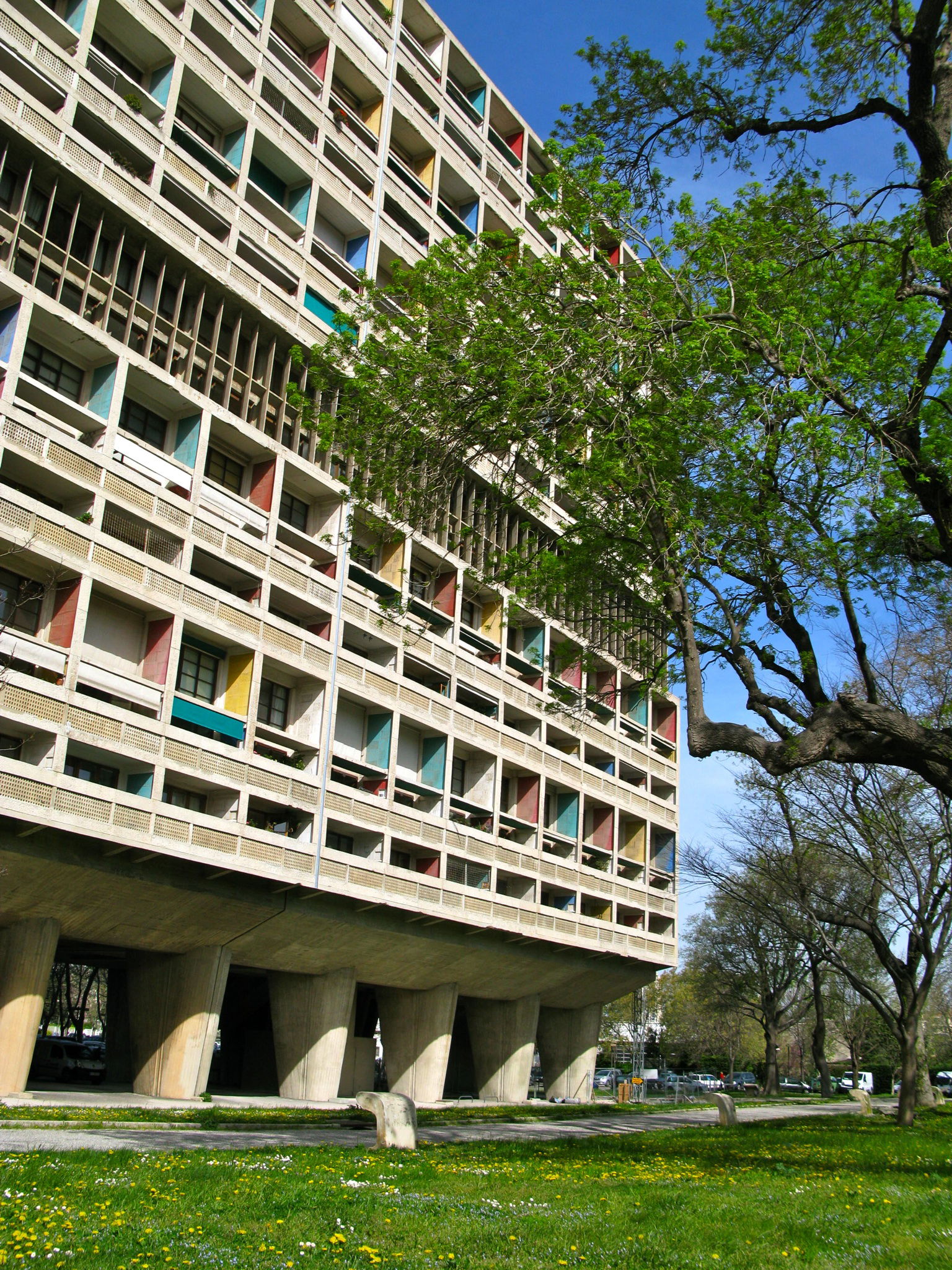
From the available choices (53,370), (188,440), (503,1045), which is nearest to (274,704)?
(188,440)

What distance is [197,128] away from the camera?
26.4 metres

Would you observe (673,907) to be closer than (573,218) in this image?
No

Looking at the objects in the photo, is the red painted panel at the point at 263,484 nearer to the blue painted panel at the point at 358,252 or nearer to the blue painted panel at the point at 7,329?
the blue painted panel at the point at 7,329

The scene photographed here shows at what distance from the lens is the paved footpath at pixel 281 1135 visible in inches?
460

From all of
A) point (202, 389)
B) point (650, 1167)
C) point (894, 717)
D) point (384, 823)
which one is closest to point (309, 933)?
point (384, 823)

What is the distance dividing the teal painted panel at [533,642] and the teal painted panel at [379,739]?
→ 8.03 m

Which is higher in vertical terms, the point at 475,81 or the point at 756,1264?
the point at 475,81

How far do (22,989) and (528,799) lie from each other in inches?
707

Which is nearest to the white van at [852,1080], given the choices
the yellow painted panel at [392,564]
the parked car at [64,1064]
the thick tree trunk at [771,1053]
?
the thick tree trunk at [771,1053]

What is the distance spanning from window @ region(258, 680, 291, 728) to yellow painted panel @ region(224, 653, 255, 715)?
4.51 ft

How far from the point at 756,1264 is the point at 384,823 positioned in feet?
67.5

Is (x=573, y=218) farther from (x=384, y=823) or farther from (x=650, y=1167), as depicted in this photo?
(x=384, y=823)

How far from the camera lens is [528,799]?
34719mm

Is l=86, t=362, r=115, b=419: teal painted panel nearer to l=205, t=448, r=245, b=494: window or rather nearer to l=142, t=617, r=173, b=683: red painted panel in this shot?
l=205, t=448, r=245, b=494: window
